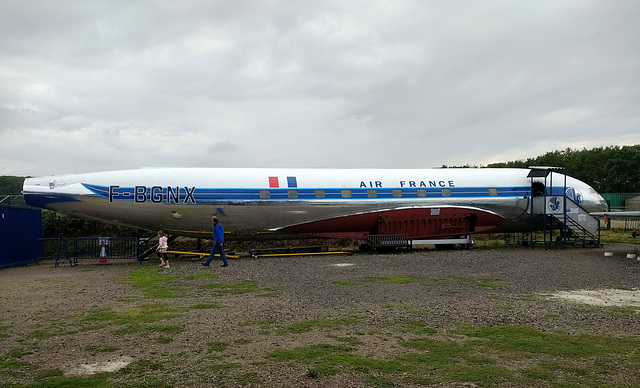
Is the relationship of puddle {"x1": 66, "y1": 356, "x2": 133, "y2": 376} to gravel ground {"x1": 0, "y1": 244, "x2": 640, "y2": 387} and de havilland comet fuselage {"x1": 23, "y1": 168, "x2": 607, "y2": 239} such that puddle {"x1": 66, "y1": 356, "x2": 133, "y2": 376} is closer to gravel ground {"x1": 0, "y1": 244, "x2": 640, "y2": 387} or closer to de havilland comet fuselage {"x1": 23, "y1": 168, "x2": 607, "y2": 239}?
gravel ground {"x1": 0, "y1": 244, "x2": 640, "y2": 387}

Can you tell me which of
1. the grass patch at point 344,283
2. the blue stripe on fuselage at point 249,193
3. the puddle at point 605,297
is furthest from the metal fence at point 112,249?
the puddle at point 605,297

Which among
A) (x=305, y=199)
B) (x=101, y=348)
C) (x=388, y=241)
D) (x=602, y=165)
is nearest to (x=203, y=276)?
(x=305, y=199)

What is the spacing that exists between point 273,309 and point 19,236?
1421cm

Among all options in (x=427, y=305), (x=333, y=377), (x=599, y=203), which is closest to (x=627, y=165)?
(x=599, y=203)

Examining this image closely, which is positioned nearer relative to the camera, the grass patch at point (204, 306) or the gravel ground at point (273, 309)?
the gravel ground at point (273, 309)

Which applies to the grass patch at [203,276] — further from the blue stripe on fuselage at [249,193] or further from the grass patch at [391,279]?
the blue stripe on fuselage at [249,193]

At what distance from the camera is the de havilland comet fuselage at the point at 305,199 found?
1680cm

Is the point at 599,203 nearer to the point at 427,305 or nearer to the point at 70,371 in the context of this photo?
the point at 427,305

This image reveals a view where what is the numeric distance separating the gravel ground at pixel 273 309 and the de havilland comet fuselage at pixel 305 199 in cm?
280

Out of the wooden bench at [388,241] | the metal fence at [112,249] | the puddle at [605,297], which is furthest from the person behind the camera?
the wooden bench at [388,241]

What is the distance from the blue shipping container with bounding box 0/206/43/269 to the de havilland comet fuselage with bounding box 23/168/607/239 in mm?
1210

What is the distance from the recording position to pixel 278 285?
36.2ft

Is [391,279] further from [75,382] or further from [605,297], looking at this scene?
[75,382]

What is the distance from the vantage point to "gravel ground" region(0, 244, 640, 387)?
5.41 m
